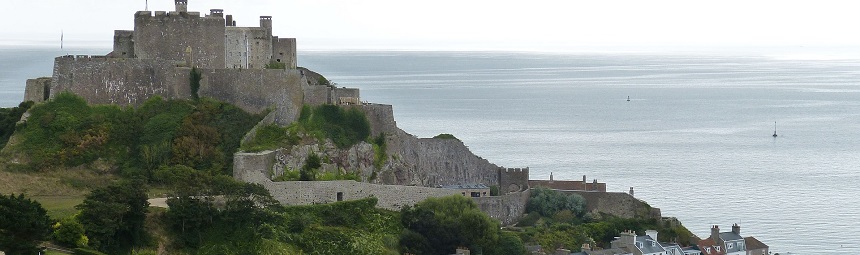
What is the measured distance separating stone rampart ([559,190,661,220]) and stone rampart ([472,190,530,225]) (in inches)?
108

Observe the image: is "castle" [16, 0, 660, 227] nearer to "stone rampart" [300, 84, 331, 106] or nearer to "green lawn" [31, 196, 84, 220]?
"stone rampart" [300, 84, 331, 106]

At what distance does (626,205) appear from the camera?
55.1m

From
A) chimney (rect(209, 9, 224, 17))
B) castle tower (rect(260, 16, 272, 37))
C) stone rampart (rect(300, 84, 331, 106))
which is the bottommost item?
stone rampart (rect(300, 84, 331, 106))

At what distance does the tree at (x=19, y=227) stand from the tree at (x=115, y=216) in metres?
2.97

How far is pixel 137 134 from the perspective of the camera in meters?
49.7

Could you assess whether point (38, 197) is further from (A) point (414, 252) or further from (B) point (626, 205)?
(B) point (626, 205)

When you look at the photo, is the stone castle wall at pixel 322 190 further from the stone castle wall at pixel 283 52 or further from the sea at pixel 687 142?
the sea at pixel 687 142

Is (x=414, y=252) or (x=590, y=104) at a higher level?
(x=590, y=104)

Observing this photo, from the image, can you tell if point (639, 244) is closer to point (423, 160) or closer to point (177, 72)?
point (423, 160)

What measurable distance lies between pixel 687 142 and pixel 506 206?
176 feet

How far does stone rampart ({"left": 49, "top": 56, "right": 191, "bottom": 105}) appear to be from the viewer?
50844 millimetres

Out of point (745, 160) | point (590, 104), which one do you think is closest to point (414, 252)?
point (745, 160)

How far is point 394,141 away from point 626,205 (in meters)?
8.47

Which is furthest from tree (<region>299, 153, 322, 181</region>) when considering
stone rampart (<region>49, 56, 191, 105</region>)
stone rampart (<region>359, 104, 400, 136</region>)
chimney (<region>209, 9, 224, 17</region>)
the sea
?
the sea
